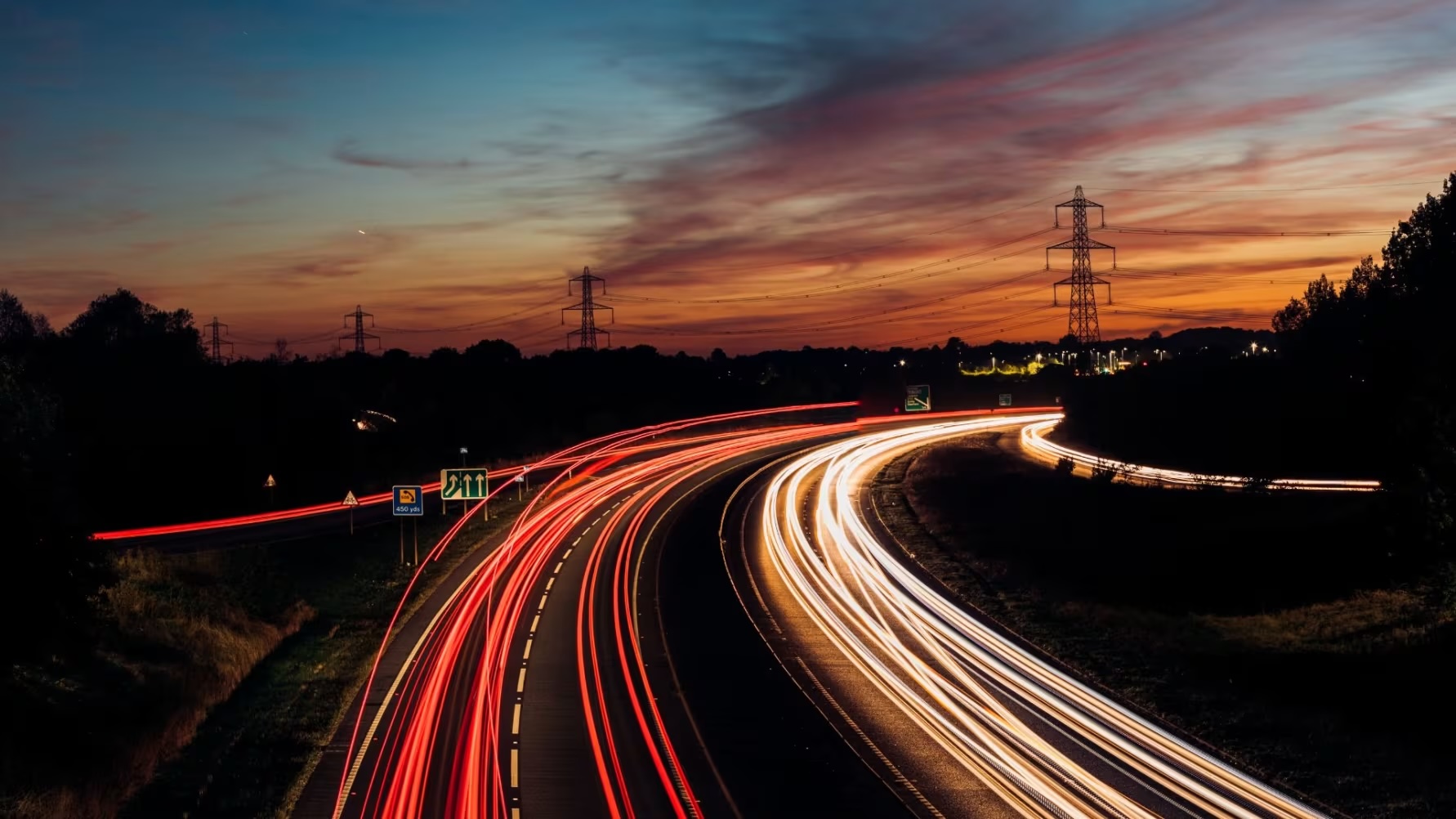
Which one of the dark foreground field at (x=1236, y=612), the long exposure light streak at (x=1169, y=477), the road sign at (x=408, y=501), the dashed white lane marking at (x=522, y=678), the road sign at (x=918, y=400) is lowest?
the dark foreground field at (x=1236, y=612)

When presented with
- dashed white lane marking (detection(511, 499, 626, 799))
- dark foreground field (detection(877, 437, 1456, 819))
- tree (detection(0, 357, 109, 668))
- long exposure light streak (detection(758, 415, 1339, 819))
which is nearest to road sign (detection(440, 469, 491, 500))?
dashed white lane marking (detection(511, 499, 626, 799))

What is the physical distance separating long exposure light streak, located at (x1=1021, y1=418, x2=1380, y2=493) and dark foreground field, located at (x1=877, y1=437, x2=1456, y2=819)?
7.52 ft

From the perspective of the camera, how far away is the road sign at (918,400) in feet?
325

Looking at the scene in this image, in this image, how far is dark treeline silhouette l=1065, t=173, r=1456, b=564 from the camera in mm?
28953

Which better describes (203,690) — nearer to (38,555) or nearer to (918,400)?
(38,555)

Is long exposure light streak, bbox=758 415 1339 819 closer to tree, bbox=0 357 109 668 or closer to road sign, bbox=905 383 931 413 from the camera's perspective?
tree, bbox=0 357 109 668

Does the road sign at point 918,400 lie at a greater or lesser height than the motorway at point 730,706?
greater

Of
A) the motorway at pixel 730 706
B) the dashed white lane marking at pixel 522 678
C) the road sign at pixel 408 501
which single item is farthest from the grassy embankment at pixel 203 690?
the dashed white lane marking at pixel 522 678

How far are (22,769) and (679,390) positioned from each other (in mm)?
132041

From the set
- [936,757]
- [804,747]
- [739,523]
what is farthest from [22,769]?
[739,523]

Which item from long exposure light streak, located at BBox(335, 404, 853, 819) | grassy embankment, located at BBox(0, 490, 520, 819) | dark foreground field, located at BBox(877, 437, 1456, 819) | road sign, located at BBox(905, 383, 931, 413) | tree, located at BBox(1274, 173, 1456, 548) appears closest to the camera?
long exposure light streak, located at BBox(335, 404, 853, 819)

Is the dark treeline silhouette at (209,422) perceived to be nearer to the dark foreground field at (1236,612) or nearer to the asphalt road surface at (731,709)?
the asphalt road surface at (731,709)

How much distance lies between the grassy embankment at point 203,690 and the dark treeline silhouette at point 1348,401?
25724 mm

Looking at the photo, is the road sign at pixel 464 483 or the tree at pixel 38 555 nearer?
the tree at pixel 38 555
